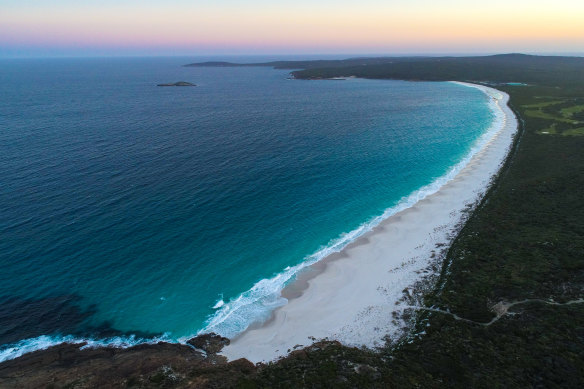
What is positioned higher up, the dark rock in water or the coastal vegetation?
the coastal vegetation

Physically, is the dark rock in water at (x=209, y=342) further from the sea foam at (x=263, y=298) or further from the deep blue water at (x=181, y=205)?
the deep blue water at (x=181, y=205)

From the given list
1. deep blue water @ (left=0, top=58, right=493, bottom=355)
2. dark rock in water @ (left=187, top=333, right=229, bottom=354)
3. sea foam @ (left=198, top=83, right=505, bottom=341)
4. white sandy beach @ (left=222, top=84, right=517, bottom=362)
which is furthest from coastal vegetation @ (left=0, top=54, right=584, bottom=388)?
deep blue water @ (left=0, top=58, right=493, bottom=355)

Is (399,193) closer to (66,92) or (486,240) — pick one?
(486,240)

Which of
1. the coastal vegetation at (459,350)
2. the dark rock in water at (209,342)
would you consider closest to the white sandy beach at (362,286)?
the dark rock in water at (209,342)

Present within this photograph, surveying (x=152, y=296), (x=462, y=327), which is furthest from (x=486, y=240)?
(x=152, y=296)

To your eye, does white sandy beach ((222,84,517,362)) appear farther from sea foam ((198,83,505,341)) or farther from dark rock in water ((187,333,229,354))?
sea foam ((198,83,505,341))

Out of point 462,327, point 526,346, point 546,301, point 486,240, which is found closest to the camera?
point 526,346

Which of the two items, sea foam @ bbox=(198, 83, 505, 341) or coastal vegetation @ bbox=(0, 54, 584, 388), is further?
sea foam @ bbox=(198, 83, 505, 341)

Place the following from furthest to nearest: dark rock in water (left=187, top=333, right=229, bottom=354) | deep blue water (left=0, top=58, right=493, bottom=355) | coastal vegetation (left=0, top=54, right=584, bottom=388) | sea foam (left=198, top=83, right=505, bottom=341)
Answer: deep blue water (left=0, top=58, right=493, bottom=355), sea foam (left=198, top=83, right=505, bottom=341), dark rock in water (left=187, top=333, right=229, bottom=354), coastal vegetation (left=0, top=54, right=584, bottom=388)
